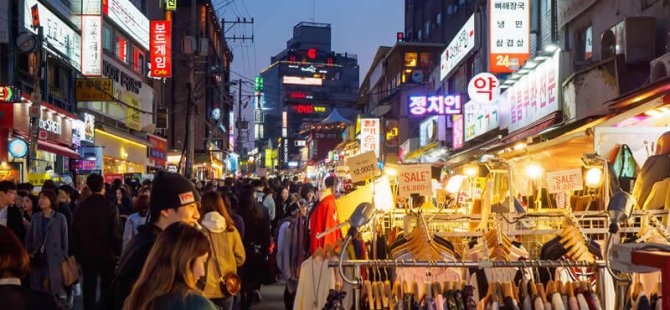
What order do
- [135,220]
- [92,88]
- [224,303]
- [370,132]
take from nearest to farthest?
1. [224,303]
2. [135,220]
3. [92,88]
4. [370,132]

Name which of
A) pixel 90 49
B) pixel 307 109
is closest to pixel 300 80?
pixel 307 109

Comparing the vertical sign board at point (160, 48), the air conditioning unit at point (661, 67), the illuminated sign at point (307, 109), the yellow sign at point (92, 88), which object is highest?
the illuminated sign at point (307, 109)

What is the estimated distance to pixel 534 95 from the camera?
18281 mm

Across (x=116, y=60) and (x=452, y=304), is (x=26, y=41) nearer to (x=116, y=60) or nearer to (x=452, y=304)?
(x=116, y=60)

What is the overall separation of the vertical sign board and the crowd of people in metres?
22.9

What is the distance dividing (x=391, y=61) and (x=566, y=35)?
133ft

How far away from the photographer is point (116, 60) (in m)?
32.6

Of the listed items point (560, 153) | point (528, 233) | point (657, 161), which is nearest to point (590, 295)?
point (528, 233)

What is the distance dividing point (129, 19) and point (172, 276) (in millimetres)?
32406

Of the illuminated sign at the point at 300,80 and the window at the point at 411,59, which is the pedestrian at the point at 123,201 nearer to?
the window at the point at 411,59

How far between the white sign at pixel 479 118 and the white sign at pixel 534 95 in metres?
1.26

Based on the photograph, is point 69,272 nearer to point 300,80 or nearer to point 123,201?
point 123,201

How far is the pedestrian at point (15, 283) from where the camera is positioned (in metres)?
3.24

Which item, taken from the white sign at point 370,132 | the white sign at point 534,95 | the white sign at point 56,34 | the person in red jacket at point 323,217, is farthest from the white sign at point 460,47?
the person in red jacket at point 323,217
